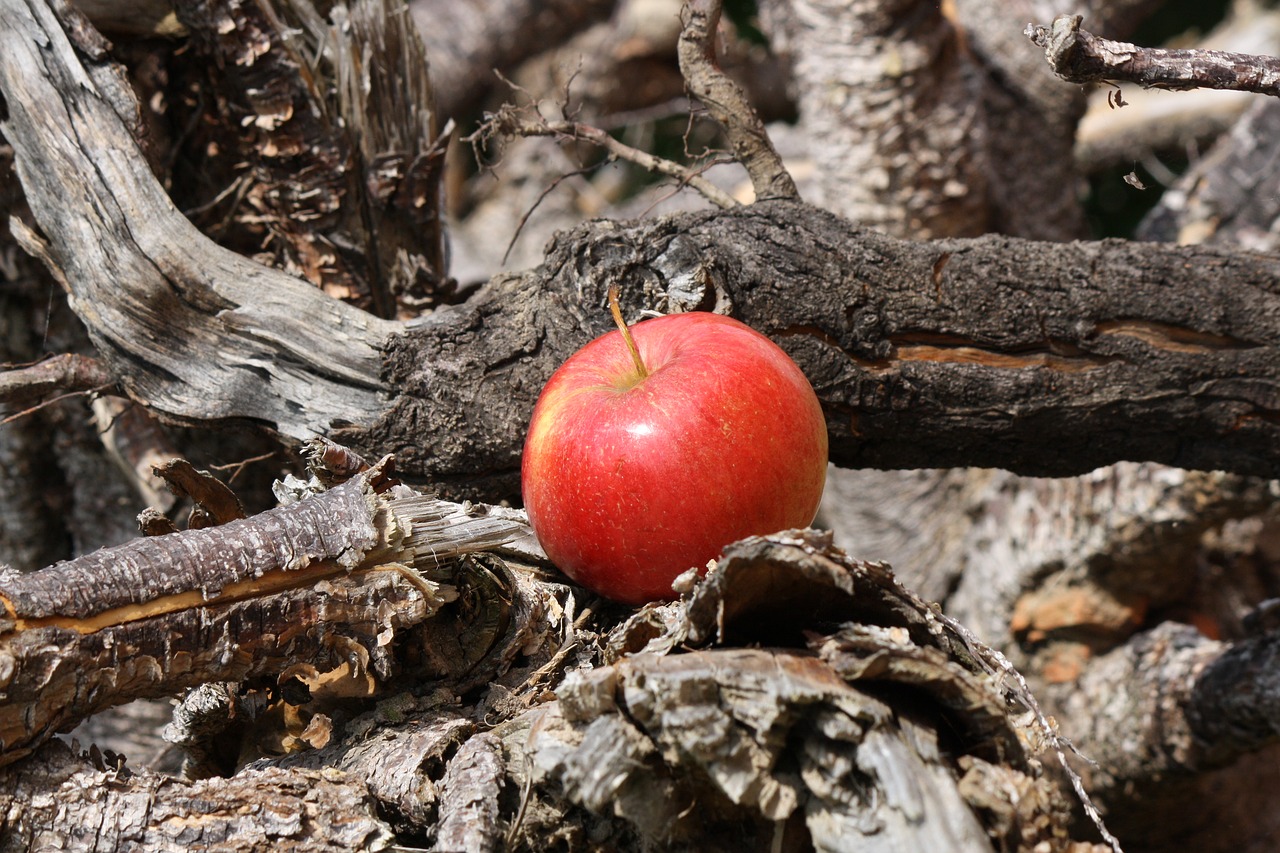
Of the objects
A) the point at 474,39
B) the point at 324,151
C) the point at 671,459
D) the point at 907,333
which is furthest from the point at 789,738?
the point at 474,39

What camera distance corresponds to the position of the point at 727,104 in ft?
5.97

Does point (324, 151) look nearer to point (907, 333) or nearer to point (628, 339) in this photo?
point (628, 339)

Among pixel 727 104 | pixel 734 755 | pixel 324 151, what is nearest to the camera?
pixel 734 755

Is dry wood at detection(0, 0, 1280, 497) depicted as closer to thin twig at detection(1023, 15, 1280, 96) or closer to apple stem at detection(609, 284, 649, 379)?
apple stem at detection(609, 284, 649, 379)

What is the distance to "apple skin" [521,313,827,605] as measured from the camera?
4.07ft

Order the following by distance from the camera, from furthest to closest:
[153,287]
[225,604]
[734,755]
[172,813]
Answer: [153,287], [225,604], [172,813], [734,755]

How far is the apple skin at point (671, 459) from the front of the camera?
1.24m

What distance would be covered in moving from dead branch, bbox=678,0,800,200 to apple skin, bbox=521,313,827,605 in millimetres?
541

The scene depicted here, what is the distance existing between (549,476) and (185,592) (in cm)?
45

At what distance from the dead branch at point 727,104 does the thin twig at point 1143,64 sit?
2.29ft

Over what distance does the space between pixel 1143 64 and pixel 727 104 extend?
829 millimetres

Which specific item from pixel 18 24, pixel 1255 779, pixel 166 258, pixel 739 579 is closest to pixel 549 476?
pixel 739 579

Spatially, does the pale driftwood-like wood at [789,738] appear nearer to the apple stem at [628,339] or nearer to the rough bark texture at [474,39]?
the apple stem at [628,339]

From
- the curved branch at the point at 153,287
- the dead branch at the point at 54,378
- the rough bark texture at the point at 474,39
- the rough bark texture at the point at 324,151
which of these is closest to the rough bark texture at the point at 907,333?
the curved branch at the point at 153,287
